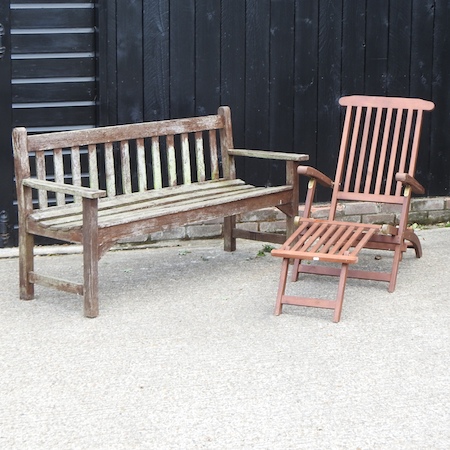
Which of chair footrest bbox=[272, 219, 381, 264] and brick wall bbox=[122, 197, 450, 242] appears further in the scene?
brick wall bbox=[122, 197, 450, 242]

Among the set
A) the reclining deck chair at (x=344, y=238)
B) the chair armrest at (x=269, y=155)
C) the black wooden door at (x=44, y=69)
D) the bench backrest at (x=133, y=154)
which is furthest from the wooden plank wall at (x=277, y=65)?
the reclining deck chair at (x=344, y=238)

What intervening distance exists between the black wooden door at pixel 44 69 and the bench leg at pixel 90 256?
5.66ft

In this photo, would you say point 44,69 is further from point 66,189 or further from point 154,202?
point 66,189

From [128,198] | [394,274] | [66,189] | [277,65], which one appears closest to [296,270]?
[394,274]

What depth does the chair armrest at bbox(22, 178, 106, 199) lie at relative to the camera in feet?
18.7

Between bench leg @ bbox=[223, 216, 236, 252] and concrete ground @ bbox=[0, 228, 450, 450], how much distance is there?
0.39 metres

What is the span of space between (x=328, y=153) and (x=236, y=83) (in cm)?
92

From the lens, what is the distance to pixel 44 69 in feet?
24.0

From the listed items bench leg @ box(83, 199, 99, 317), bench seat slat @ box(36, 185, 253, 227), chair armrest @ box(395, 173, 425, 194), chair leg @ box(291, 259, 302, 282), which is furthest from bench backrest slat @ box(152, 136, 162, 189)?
chair armrest @ box(395, 173, 425, 194)

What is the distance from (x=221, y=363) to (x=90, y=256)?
111 cm

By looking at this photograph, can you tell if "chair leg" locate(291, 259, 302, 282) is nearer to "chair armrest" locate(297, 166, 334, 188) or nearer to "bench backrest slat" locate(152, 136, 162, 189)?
"chair armrest" locate(297, 166, 334, 188)

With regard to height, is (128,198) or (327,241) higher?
(128,198)

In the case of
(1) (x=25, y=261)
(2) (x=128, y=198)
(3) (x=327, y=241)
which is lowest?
(1) (x=25, y=261)

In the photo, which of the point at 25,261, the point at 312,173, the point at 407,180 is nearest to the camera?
the point at 25,261
